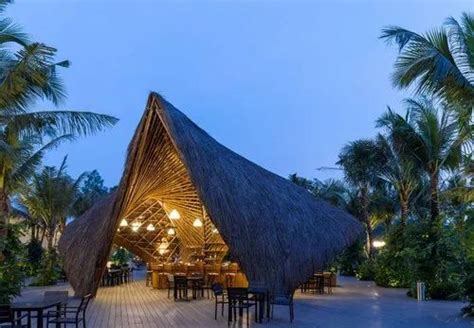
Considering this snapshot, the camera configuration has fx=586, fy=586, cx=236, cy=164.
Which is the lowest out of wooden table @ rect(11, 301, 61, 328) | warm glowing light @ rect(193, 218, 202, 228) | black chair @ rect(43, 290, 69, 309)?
wooden table @ rect(11, 301, 61, 328)

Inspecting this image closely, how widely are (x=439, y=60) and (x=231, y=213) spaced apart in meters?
5.69

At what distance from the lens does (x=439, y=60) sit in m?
11.9

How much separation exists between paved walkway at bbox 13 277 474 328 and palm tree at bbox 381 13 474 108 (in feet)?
15.8

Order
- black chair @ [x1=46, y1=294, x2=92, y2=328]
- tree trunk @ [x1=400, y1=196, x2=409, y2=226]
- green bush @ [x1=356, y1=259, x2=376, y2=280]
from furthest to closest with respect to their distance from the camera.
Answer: green bush @ [x1=356, y1=259, x2=376, y2=280], tree trunk @ [x1=400, y1=196, x2=409, y2=226], black chair @ [x1=46, y1=294, x2=92, y2=328]

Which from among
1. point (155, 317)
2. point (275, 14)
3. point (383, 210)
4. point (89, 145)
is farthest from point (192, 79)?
point (155, 317)

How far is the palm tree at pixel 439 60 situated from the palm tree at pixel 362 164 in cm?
1151

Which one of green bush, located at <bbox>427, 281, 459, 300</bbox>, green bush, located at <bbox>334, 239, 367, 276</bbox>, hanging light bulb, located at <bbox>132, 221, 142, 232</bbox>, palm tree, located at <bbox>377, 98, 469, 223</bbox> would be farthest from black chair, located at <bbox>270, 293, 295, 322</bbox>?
green bush, located at <bbox>334, 239, 367, 276</bbox>

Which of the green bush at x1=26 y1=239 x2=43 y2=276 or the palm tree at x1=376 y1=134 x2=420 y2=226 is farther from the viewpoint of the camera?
the green bush at x1=26 y1=239 x2=43 y2=276

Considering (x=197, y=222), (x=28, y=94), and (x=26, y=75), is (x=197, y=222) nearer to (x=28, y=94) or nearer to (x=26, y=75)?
(x=28, y=94)

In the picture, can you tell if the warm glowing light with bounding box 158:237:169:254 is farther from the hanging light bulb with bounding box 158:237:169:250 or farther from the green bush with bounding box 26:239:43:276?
the green bush with bounding box 26:239:43:276

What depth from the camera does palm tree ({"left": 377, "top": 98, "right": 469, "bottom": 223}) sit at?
1841cm

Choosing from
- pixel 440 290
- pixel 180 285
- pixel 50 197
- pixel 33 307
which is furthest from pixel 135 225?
pixel 33 307

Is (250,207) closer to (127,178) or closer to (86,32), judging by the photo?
(127,178)

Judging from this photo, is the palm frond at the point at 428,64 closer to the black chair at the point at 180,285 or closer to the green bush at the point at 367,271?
the black chair at the point at 180,285
